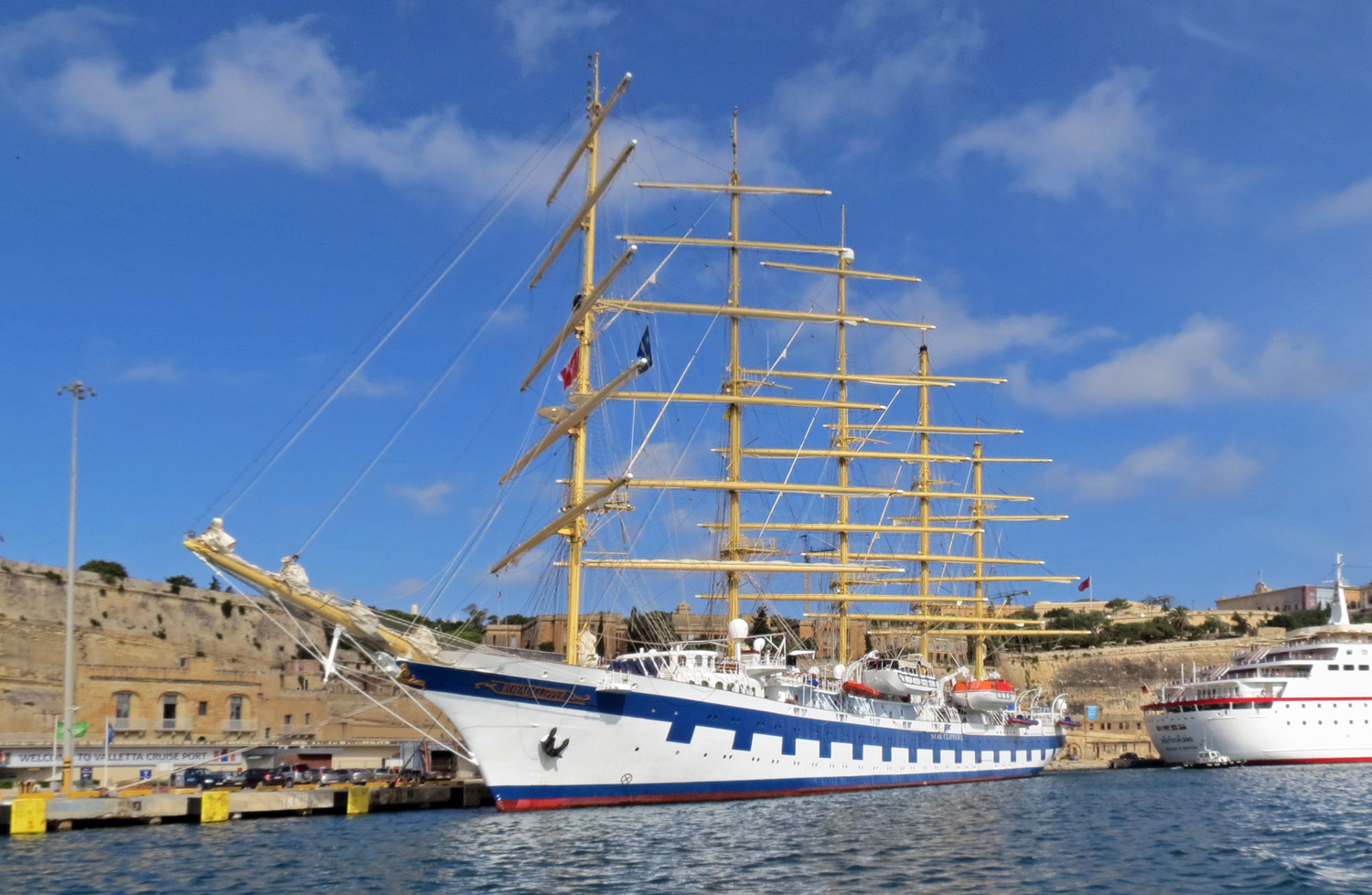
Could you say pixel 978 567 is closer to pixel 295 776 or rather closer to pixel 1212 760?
pixel 1212 760

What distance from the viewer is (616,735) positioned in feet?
110

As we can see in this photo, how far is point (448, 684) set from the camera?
32.8 metres

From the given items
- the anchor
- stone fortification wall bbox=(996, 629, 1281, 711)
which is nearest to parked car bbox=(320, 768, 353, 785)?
the anchor

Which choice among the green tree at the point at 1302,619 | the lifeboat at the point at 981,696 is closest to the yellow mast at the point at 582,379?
the lifeboat at the point at 981,696

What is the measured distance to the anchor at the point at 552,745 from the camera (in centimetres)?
3250

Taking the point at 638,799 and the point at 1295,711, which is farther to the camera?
the point at 1295,711

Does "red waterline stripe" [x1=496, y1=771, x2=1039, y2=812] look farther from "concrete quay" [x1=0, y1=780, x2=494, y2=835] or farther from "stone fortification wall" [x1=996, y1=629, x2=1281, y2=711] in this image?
"stone fortification wall" [x1=996, y1=629, x2=1281, y2=711]

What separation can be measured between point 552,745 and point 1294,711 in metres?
52.5

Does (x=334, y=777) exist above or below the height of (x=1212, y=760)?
above

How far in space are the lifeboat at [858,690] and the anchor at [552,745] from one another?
1627cm

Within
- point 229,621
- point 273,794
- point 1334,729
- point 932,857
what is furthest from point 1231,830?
point 229,621

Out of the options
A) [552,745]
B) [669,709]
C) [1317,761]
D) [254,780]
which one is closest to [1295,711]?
[1317,761]

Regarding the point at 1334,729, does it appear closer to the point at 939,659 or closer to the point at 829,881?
the point at 939,659

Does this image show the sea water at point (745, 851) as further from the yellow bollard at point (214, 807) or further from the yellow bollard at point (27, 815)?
the yellow bollard at point (214, 807)
